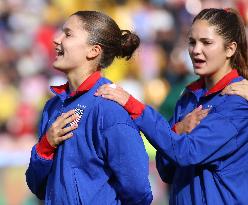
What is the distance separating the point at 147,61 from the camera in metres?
8.34

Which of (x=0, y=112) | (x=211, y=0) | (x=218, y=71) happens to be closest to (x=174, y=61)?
(x=211, y=0)

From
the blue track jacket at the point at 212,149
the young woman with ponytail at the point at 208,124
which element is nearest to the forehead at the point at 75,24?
the young woman with ponytail at the point at 208,124

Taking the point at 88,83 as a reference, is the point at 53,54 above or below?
below

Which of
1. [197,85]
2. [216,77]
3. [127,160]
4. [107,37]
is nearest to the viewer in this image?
[127,160]

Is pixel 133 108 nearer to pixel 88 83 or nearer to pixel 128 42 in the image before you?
pixel 88 83

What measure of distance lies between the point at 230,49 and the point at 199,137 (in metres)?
0.52

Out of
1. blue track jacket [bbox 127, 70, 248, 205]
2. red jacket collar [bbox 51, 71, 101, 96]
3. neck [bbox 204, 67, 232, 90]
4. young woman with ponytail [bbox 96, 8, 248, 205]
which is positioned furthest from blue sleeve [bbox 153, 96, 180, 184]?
red jacket collar [bbox 51, 71, 101, 96]

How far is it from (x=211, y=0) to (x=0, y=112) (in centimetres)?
290

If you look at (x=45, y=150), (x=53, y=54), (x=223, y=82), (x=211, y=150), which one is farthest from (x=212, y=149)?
(x=53, y=54)

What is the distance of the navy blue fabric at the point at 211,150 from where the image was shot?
3.14 meters

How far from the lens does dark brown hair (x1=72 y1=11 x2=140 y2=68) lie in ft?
10.7

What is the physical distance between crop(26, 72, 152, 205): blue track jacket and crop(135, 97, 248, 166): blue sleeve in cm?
9

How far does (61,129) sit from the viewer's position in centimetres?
311

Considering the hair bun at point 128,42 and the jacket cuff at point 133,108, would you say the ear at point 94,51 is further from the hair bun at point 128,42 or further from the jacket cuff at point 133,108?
the jacket cuff at point 133,108
